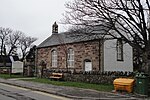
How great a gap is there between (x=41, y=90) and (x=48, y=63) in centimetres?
2629

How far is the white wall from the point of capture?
3657cm

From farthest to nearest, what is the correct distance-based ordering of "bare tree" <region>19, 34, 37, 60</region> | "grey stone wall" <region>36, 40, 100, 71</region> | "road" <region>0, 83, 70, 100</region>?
"bare tree" <region>19, 34, 37, 60</region>, "grey stone wall" <region>36, 40, 100, 71</region>, "road" <region>0, 83, 70, 100</region>

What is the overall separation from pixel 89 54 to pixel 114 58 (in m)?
3.22

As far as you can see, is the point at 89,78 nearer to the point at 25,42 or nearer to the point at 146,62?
the point at 146,62

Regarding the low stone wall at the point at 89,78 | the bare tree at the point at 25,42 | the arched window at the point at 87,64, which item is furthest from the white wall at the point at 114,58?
the bare tree at the point at 25,42

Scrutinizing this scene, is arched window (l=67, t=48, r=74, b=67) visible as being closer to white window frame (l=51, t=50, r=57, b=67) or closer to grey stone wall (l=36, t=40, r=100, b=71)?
grey stone wall (l=36, t=40, r=100, b=71)

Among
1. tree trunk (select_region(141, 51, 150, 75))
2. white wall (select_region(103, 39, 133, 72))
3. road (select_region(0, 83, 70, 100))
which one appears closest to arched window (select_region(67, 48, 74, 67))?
white wall (select_region(103, 39, 133, 72))

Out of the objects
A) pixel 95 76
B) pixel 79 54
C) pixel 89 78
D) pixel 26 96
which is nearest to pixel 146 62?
pixel 95 76

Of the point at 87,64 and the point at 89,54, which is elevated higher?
the point at 89,54

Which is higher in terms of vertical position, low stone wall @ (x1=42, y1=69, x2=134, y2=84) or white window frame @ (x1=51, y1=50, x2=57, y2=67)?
white window frame @ (x1=51, y1=50, x2=57, y2=67)

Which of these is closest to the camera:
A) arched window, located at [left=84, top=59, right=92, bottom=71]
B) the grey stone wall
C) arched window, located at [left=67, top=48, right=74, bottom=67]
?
the grey stone wall

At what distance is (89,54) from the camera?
3806 cm

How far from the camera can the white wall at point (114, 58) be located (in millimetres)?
36566

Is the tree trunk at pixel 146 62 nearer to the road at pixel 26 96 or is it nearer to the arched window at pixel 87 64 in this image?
the road at pixel 26 96
